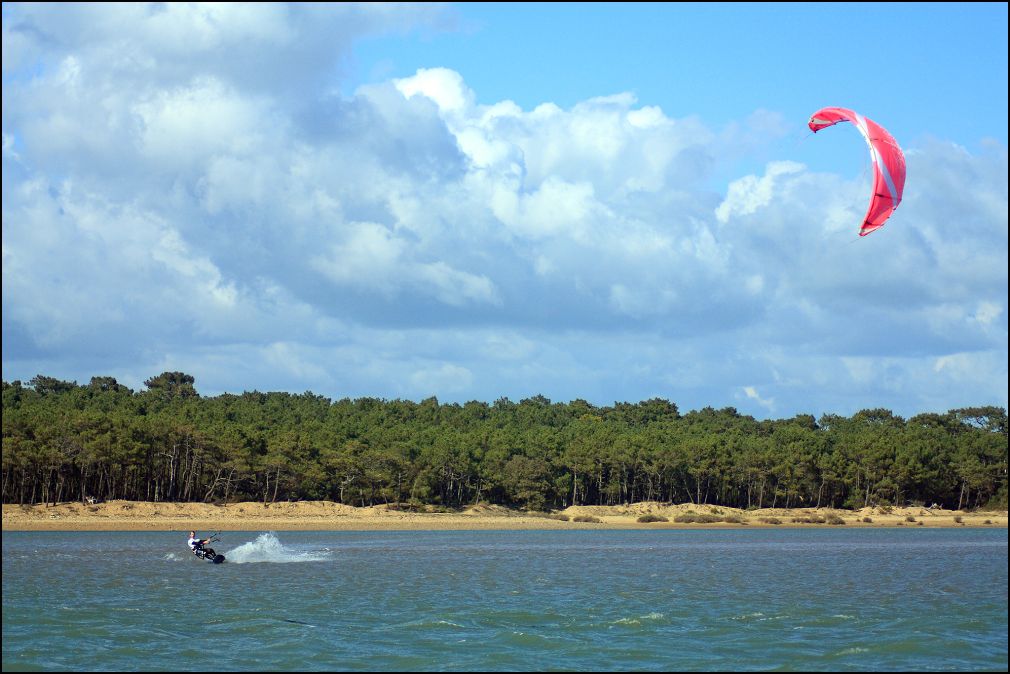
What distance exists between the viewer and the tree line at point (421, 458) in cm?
10362

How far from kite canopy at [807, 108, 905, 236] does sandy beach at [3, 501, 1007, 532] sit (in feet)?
244

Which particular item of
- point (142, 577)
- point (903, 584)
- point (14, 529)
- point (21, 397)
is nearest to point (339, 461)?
point (14, 529)

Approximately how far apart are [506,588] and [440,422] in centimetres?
11328

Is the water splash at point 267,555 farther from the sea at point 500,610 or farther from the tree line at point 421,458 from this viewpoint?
the tree line at point 421,458

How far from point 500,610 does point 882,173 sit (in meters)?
19.4

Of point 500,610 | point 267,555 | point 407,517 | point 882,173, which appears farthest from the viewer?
point 407,517

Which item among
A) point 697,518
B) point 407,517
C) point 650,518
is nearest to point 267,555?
point 407,517

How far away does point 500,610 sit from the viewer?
126 feet

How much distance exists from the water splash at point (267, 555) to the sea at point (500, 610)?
26cm

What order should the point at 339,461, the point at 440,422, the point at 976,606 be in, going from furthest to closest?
1. the point at 440,422
2. the point at 339,461
3. the point at 976,606

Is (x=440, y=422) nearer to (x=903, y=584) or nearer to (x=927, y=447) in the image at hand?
(x=927, y=447)

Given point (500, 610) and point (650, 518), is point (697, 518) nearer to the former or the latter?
point (650, 518)

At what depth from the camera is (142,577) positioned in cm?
5009

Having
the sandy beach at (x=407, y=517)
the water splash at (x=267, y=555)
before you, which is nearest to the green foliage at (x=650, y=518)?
the sandy beach at (x=407, y=517)
